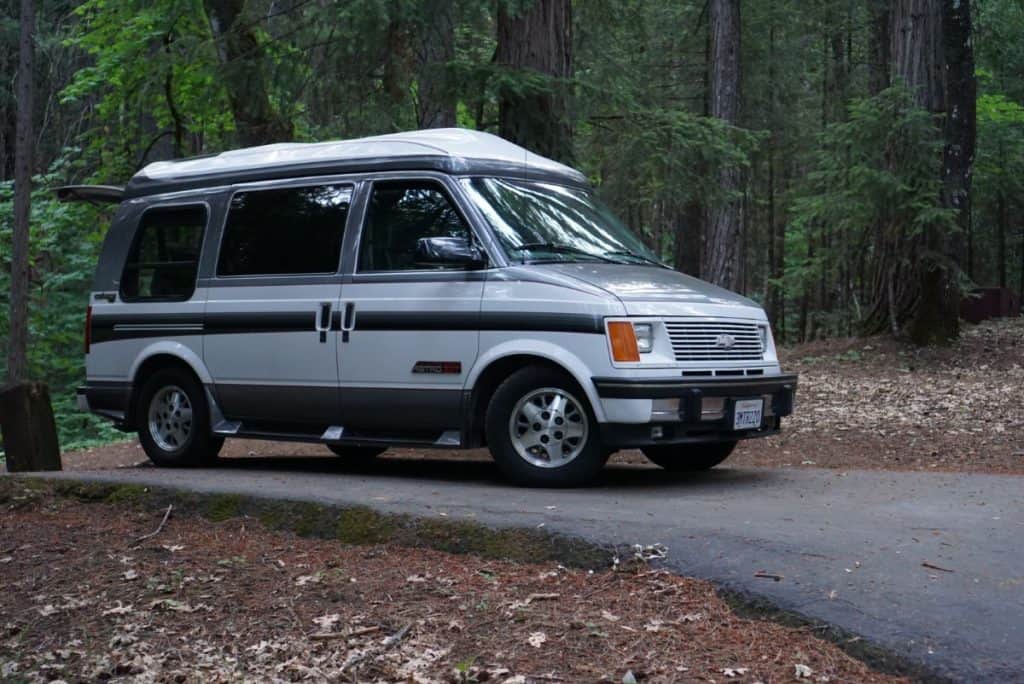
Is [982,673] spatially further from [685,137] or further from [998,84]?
[998,84]

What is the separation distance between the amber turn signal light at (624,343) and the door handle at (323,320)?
8.17ft

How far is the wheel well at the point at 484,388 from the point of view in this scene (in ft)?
28.0

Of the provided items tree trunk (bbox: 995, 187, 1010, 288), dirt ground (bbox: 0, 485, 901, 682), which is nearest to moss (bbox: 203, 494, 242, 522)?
dirt ground (bbox: 0, 485, 901, 682)

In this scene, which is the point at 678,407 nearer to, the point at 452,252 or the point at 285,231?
the point at 452,252

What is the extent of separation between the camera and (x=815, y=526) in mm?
6824

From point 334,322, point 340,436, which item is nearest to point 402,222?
point 334,322

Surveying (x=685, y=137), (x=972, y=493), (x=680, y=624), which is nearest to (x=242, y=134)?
(x=685, y=137)

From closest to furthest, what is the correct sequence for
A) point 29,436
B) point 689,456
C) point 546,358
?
point 546,358 → point 689,456 → point 29,436

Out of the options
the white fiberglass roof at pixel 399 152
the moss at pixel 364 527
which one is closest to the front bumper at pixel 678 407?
the moss at pixel 364 527

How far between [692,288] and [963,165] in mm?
10685

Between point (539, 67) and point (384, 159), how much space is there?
4005 mm

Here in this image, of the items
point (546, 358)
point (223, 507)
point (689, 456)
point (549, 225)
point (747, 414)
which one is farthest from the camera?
point (689, 456)

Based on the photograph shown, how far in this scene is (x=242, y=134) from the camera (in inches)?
668

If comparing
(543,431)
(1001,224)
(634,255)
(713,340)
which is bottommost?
(543,431)
